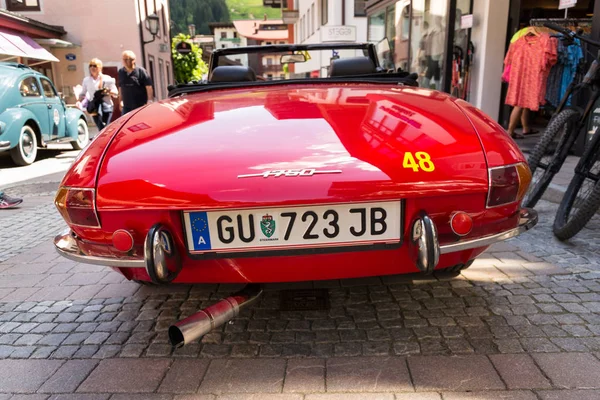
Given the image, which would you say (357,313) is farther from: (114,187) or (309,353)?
(114,187)

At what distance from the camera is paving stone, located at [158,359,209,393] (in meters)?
1.86

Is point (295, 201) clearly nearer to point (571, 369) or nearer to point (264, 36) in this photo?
point (571, 369)

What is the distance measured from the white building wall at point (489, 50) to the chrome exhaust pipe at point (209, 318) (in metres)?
7.56

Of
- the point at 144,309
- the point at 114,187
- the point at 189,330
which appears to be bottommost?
the point at 144,309

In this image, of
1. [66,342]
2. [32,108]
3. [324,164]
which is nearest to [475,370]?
[324,164]

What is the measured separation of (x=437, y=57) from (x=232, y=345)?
9.32 metres

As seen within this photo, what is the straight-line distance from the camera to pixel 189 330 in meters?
1.90

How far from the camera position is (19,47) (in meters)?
15.2

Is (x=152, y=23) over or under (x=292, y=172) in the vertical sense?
over

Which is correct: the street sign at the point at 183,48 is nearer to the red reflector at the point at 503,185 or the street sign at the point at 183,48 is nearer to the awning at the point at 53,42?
the awning at the point at 53,42

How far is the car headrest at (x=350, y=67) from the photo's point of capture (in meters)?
3.38

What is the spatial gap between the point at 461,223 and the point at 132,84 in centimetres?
691

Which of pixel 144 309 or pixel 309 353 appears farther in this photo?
pixel 144 309

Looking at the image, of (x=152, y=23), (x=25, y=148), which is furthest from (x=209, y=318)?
(x=152, y=23)
